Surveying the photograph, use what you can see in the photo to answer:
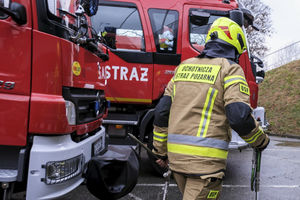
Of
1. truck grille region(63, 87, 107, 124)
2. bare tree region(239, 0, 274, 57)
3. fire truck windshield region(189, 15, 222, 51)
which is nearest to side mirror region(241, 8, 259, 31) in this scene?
fire truck windshield region(189, 15, 222, 51)

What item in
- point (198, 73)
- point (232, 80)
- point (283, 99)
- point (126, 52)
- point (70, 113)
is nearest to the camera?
point (232, 80)

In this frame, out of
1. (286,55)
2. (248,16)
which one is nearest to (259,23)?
(286,55)

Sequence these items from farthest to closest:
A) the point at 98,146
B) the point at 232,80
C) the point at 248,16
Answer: the point at 248,16
the point at 98,146
the point at 232,80

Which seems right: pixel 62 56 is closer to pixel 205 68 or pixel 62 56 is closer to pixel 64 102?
pixel 64 102

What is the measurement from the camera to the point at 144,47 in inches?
194

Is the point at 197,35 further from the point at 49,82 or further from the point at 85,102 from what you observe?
the point at 49,82

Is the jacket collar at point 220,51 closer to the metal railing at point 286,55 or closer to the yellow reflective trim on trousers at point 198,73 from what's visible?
the yellow reflective trim on trousers at point 198,73

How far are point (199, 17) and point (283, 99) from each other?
42.1 ft

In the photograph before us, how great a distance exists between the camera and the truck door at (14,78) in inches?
90.8

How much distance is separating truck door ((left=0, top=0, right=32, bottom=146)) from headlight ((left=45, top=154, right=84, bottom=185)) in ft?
0.94

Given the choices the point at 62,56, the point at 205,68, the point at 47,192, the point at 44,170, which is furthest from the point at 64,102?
the point at 205,68

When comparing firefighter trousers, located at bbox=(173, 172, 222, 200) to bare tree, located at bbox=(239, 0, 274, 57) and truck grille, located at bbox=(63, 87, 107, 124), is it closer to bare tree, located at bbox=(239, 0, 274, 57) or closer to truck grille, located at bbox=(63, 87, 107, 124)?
truck grille, located at bbox=(63, 87, 107, 124)

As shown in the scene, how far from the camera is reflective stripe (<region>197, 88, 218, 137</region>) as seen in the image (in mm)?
2166

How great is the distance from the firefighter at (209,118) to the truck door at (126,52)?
257cm
